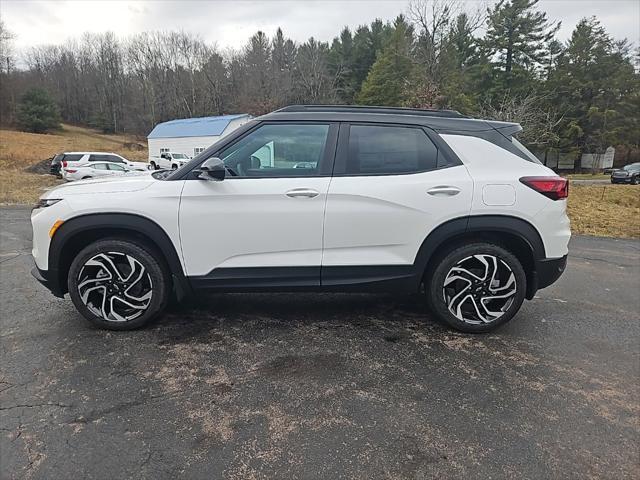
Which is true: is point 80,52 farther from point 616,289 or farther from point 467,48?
point 616,289

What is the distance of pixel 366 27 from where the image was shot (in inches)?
2261

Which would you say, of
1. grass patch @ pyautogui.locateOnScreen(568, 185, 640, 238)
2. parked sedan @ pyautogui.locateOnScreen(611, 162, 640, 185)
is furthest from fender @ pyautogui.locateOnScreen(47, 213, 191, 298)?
parked sedan @ pyautogui.locateOnScreen(611, 162, 640, 185)

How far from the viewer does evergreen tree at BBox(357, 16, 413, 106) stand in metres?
38.4

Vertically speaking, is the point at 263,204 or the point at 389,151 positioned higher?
the point at 389,151

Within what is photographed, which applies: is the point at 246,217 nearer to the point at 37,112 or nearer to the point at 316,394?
the point at 316,394

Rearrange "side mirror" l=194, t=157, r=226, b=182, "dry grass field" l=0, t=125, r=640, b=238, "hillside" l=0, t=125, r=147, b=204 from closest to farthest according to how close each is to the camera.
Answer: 1. "side mirror" l=194, t=157, r=226, b=182
2. "dry grass field" l=0, t=125, r=640, b=238
3. "hillside" l=0, t=125, r=147, b=204

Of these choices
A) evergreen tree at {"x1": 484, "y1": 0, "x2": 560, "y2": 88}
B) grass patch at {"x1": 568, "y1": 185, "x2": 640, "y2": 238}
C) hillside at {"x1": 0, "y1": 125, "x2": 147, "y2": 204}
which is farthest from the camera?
evergreen tree at {"x1": 484, "y1": 0, "x2": 560, "y2": 88}

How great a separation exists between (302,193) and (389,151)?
77cm

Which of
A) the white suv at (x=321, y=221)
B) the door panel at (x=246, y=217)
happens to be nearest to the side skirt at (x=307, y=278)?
the white suv at (x=321, y=221)

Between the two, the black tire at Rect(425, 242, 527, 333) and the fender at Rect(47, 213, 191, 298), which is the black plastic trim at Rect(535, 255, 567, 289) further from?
the fender at Rect(47, 213, 191, 298)

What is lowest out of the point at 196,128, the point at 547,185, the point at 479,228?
the point at 479,228

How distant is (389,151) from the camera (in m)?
3.26

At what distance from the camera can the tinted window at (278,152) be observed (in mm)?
3203

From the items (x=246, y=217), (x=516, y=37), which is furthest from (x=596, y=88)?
(x=246, y=217)
